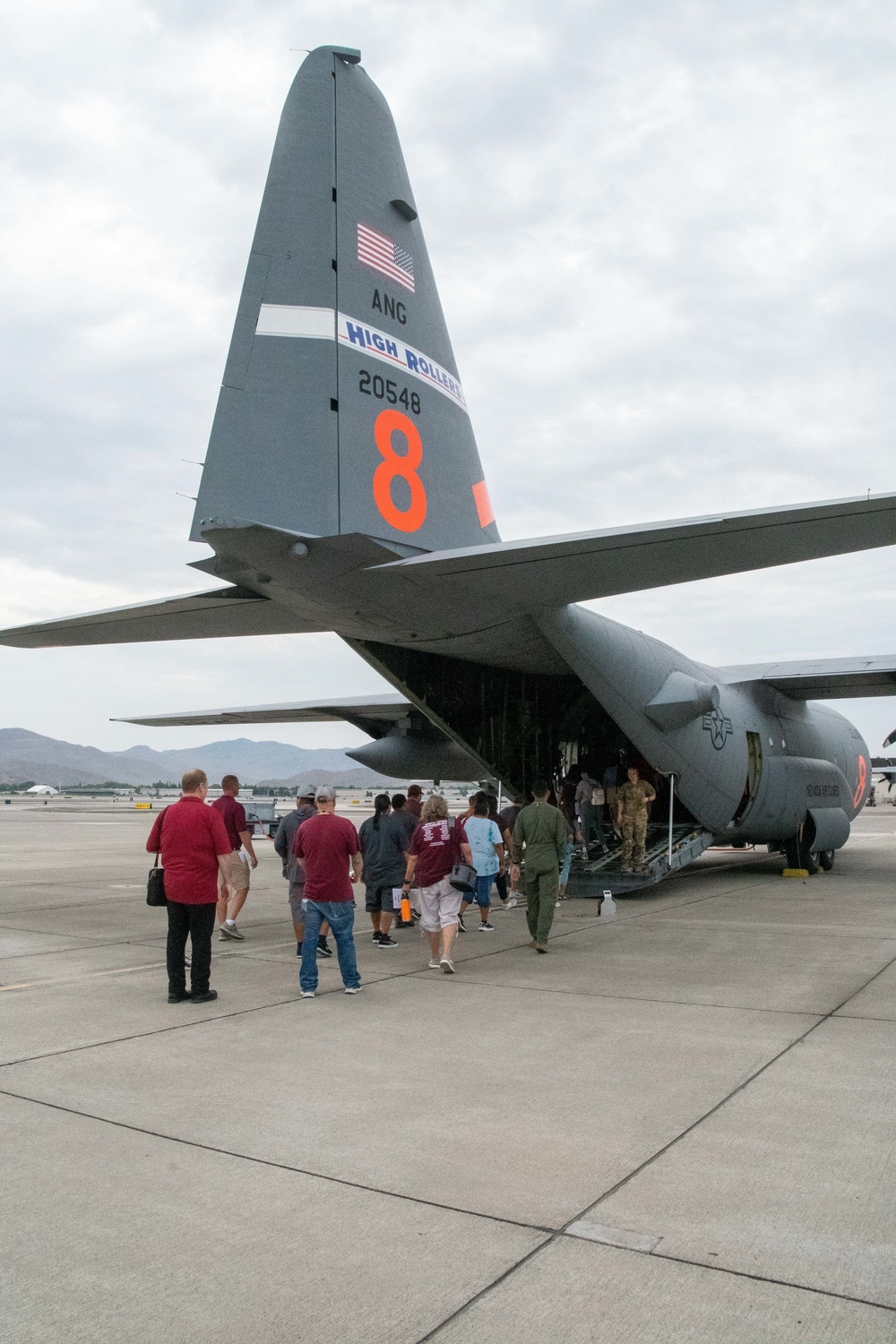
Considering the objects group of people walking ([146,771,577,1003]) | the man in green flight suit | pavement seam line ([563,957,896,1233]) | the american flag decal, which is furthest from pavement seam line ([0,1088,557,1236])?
the american flag decal

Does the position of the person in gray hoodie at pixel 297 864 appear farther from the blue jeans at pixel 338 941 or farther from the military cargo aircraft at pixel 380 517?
the military cargo aircraft at pixel 380 517

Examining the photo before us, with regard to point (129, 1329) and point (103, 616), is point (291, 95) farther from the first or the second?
point (129, 1329)

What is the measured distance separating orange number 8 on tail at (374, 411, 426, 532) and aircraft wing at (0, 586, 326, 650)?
63.0 inches

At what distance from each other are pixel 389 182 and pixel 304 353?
2.26 m

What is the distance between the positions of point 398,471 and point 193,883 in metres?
4.51

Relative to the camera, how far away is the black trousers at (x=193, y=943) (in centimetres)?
671

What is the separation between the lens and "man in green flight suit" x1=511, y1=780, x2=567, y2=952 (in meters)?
8.68

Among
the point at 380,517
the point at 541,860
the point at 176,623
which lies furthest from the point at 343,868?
the point at 176,623

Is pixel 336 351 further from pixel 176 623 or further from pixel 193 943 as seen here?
pixel 193 943

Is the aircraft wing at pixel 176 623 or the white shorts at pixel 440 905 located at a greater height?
the aircraft wing at pixel 176 623

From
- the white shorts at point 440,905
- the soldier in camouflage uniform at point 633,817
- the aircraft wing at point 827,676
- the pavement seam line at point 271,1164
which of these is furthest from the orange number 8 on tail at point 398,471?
the aircraft wing at point 827,676

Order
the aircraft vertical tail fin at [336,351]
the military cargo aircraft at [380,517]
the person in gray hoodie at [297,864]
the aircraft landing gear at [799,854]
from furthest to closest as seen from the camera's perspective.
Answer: the aircraft landing gear at [799,854]
the person in gray hoodie at [297,864]
the aircraft vertical tail fin at [336,351]
the military cargo aircraft at [380,517]

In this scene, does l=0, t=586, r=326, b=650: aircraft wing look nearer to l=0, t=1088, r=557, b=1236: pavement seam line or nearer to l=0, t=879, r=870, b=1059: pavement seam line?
l=0, t=879, r=870, b=1059: pavement seam line

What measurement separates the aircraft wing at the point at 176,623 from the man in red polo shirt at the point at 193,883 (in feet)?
11.2
